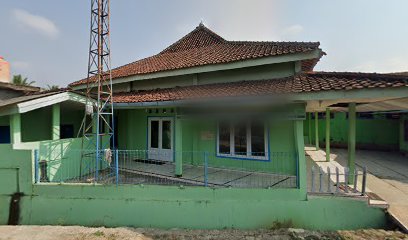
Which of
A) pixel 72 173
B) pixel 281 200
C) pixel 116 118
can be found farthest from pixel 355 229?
pixel 116 118

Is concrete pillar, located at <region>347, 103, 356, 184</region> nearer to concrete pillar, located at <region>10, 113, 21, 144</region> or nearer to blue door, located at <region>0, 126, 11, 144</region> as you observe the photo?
concrete pillar, located at <region>10, 113, 21, 144</region>

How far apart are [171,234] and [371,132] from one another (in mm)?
16877

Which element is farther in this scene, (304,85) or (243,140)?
(243,140)

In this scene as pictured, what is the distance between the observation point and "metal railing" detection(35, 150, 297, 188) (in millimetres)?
6719

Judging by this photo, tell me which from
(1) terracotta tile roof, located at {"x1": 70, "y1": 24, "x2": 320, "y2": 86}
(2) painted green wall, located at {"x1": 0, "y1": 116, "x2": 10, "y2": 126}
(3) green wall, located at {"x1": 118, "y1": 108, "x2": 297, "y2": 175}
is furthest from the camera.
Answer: (2) painted green wall, located at {"x1": 0, "y1": 116, "x2": 10, "y2": 126}

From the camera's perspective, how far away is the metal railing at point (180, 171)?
6719 millimetres

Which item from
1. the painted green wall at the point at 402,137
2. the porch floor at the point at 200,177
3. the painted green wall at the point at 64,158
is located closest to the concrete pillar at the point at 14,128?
the painted green wall at the point at 64,158

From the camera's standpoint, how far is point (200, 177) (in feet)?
24.3

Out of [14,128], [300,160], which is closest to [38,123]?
[14,128]

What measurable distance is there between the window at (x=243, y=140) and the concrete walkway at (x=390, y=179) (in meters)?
3.66

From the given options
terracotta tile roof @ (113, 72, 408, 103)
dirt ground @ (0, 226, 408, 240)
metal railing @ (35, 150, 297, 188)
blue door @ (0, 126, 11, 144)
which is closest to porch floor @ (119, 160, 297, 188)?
metal railing @ (35, 150, 297, 188)

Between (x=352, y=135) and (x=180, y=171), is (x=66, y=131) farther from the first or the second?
(x=352, y=135)

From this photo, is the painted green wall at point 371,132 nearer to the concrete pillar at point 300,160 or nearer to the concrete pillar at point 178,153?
the concrete pillar at point 300,160

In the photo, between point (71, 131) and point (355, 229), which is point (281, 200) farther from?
point (71, 131)
